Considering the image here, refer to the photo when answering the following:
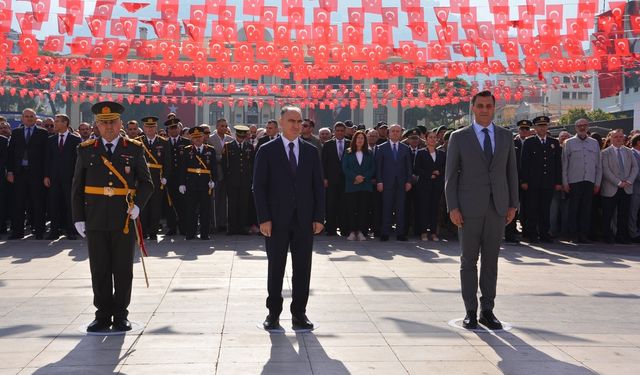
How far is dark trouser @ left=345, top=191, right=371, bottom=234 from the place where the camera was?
13.4 meters

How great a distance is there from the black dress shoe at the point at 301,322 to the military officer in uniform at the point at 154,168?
269 inches

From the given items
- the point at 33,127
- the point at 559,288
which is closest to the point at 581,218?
the point at 559,288

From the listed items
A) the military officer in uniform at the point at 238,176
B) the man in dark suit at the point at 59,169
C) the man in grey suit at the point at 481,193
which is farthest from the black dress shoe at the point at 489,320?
the man in dark suit at the point at 59,169

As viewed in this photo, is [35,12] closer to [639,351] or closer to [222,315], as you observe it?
[222,315]

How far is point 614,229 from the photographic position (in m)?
14.6

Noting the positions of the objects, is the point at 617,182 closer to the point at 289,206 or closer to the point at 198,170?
the point at 198,170

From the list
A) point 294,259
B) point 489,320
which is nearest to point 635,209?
point 489,320

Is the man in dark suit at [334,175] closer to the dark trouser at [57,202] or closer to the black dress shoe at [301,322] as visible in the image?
the dark trouser at [57,202]

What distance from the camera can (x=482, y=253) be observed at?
22.9 feet

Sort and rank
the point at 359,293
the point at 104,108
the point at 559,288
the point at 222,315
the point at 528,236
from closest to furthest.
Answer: the point at 104,108, the point at 222,315, the point at 359,293, the point at 559,288, the point at 528,236

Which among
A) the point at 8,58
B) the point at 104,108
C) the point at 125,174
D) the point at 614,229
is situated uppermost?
the point at 8,58

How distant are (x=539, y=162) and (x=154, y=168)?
21.1ft

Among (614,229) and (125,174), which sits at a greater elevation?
(125,174)

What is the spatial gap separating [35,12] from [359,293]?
35.8ft
